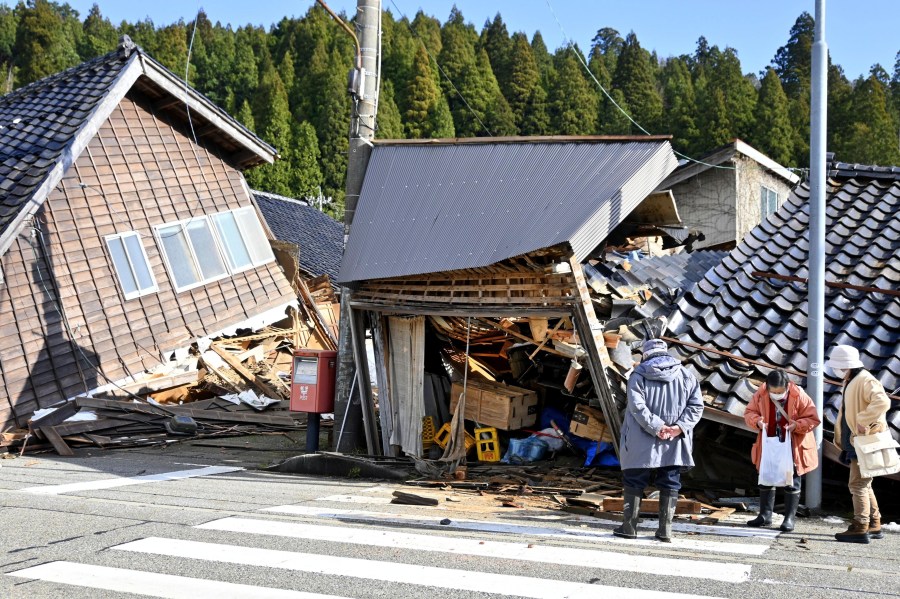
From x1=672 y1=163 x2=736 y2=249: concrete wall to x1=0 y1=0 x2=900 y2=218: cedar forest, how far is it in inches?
814

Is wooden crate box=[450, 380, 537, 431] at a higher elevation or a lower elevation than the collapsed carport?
lower

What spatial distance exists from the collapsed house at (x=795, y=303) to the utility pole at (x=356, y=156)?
177 inches

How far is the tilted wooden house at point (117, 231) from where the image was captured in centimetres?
1438

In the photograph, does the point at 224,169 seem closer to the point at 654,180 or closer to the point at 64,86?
the point at 64,86

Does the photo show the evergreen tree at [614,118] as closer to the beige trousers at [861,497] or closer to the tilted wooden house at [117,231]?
the tilted wooden house at [117,231]

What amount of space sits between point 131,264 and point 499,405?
8759 mm

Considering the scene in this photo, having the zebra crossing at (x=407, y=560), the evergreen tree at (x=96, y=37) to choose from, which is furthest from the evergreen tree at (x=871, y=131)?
the evergreen tree at (x=96, y=37)

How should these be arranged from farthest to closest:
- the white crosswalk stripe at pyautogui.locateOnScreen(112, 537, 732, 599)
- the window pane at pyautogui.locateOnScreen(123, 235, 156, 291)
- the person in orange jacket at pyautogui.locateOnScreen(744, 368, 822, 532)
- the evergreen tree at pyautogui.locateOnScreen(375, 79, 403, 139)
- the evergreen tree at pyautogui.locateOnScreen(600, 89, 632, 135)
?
the evergreen tree at pyautogui.locateOnScreen(375, 79, 403, 139)
the evergreen tree at pyautogui.locateOnScreen(600, 89, 632, 135)
the window pane at pyautogui.locateOnScreen(123, 235, 156, 291)
the person in orange jacket at pyautogui.locateOnScreen(744, 368, 822, 532)
the white crosswalk stripe at pyautogui.locateOnScreen(112, 537, 732, 599)

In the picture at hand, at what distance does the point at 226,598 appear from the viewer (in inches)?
212

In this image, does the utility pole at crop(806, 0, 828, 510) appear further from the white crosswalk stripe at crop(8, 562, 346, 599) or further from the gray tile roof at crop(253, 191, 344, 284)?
the gray tile roof at crop(253, 191, 344, 284)

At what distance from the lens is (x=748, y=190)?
2273 centimetres

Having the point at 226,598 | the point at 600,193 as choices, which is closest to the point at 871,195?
the point at 600,193

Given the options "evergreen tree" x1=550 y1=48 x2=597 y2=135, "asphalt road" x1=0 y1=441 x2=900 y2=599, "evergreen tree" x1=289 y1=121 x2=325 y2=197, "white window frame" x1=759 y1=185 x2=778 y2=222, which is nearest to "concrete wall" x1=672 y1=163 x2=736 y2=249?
"white window frame" x1=759 y1=185 x2=778 y2=222

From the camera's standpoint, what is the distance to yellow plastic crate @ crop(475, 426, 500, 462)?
11.3 metres
